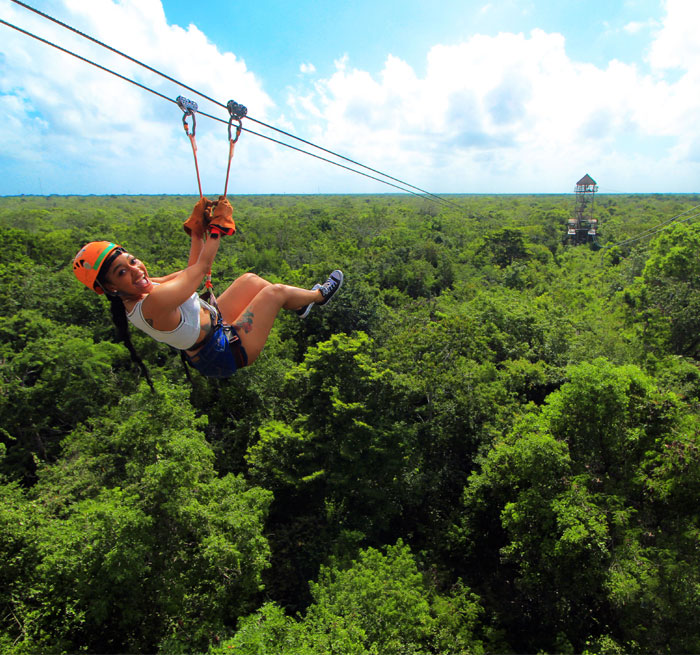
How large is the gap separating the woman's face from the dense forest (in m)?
3.05

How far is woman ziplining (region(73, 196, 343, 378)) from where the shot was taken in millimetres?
3264

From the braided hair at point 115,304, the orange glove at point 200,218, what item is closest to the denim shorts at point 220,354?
the braided hair at point 115,304

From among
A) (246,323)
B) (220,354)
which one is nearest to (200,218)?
(246,323)

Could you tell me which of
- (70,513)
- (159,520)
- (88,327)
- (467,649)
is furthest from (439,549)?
(88,327)

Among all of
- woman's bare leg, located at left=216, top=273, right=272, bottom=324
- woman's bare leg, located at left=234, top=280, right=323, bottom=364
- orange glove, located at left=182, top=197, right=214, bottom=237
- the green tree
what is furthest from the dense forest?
orange glove, located at left=182, top=197, right=214, bottom=237

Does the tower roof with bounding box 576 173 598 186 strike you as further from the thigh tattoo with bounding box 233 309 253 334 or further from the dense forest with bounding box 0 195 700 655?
the thigh tattoo with bounding box 233 309 253 334

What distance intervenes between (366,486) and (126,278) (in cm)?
1178

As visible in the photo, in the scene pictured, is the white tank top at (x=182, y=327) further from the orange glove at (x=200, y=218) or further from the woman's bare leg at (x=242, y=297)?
the woman's bare leg at (x=242, y=297)

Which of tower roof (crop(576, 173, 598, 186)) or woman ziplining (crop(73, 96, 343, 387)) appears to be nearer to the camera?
woman ziplining (crop(73, 96, 343, 387))

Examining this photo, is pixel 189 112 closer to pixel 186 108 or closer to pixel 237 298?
pixel 186 108

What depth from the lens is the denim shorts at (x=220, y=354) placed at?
3.99 meters

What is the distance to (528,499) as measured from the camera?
10.7 meters

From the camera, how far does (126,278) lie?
130 inches

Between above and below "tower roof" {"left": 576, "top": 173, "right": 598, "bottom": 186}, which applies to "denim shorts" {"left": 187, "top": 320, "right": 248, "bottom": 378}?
below
